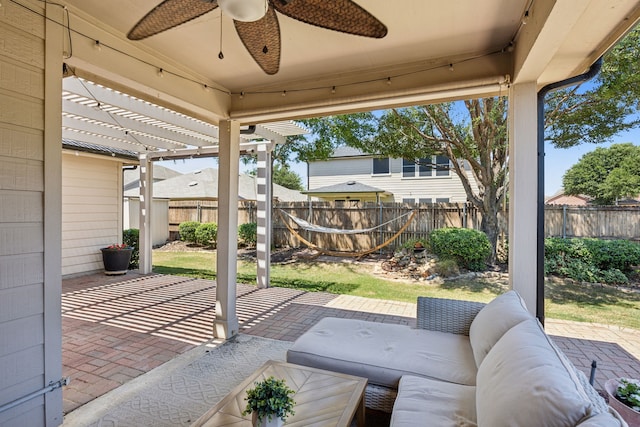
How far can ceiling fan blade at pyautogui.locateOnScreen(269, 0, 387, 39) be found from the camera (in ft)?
4.26

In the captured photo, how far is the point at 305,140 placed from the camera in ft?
27.5

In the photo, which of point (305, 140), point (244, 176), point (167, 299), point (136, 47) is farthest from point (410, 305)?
point (244, 176)

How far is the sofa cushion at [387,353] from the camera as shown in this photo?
5.63ft

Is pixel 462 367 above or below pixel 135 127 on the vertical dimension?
below

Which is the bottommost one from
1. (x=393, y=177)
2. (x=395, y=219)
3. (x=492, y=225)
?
(x=492, y=225)

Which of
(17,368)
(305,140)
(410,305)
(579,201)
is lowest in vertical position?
(410,305)

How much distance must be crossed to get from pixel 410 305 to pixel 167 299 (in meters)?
3.15

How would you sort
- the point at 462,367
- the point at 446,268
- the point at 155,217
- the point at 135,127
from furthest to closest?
the point at 155,217, the point at 446,268, the point at 135,127, the point at 462,367

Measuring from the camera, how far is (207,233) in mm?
8602

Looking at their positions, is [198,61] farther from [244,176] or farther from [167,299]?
[244,176]

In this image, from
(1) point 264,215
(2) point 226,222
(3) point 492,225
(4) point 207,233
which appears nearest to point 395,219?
(3) point 492,225

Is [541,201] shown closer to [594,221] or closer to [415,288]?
[415,288]

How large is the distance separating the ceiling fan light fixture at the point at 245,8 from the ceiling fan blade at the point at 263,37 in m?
0.13

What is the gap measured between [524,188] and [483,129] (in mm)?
3845
